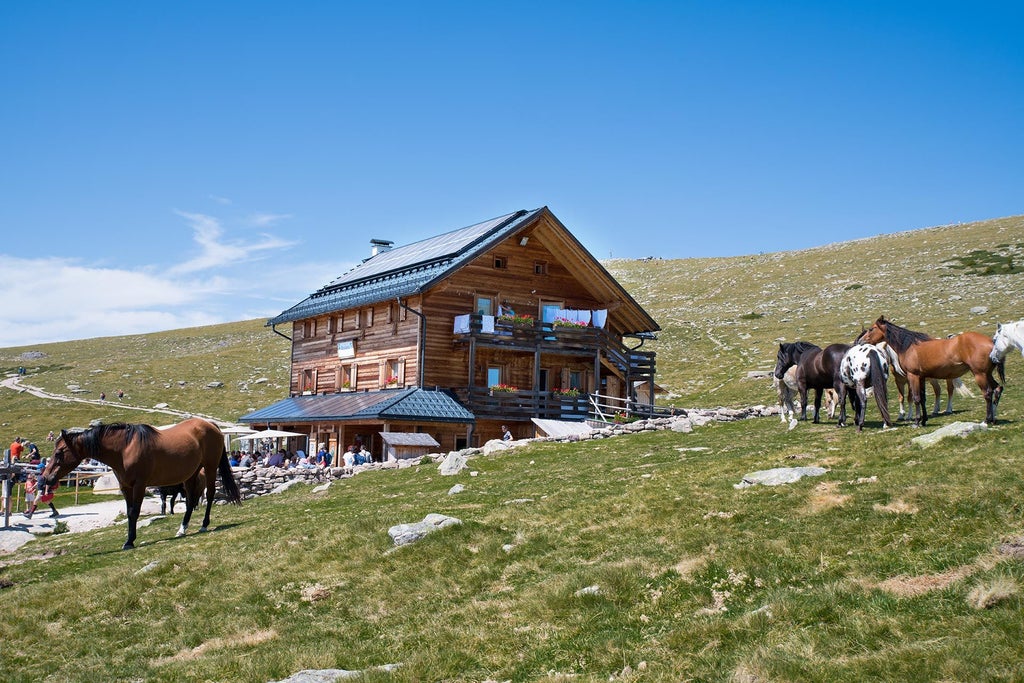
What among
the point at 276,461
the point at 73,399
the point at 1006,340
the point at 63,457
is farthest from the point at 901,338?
the point at 73,399

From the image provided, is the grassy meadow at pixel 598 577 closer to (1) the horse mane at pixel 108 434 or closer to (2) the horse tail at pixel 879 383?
(2) the horse tail at pixel 879 383

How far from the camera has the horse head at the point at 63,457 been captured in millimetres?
21562

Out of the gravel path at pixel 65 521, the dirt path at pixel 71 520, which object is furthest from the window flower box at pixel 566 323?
the gravel path at pixel 65 521

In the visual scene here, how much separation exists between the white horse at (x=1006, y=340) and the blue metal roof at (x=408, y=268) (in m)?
27.4

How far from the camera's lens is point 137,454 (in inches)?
866

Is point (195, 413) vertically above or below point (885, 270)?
below

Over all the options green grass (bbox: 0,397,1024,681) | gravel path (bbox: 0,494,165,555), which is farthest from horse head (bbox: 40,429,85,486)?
gravel path (bbox: 0,494,165,555)

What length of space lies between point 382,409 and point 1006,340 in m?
26.6

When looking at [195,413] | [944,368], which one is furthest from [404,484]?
[195,413]

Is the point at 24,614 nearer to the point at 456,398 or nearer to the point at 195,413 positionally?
the point at 456,398

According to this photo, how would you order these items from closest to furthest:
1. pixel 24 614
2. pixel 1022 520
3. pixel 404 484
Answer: pixel 1022 520 < pixel 24 614 < pixel 404 484

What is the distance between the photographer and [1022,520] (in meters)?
12.2

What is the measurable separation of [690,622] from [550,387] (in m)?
37.4

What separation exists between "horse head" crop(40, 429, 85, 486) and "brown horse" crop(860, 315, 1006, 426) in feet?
63.9
